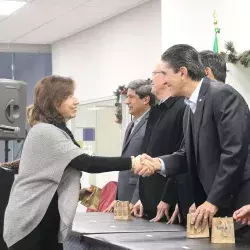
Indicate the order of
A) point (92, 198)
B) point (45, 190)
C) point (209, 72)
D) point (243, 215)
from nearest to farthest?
point (243, 215) < point (45, 190) < point (209, 72) < point (92, 198)

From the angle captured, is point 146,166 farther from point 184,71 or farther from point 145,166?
point 184,71

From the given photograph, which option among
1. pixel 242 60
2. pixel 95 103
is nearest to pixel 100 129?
pixel 95 103

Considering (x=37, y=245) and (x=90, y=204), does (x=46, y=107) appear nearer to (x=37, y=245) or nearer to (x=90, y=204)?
(x=37, y=245)

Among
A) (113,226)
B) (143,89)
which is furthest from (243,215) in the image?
(143,89)

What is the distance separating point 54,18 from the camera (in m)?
7.72

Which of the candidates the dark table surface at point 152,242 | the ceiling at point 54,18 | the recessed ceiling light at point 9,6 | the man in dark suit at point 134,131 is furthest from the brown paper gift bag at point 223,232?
the recessed ceiling light at point 9,6

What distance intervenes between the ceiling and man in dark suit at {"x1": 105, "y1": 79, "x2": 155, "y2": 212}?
9.20 feet

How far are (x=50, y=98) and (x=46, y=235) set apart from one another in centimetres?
57

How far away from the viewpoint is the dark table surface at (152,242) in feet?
6.49

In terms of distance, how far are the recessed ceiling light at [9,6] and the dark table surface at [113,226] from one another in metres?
4.45

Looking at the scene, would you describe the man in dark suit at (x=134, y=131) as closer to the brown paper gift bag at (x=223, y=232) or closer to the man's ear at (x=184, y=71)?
the man's ear at (x=184, y=71)

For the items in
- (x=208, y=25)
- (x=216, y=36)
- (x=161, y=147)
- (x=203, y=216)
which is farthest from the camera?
(x=208, y=25)

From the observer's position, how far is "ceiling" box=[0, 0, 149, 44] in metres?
7.00

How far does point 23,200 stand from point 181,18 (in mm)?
3091
